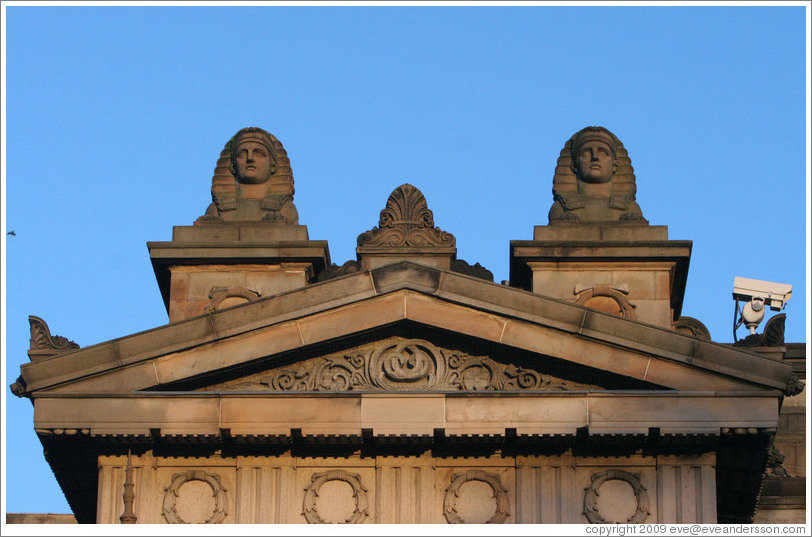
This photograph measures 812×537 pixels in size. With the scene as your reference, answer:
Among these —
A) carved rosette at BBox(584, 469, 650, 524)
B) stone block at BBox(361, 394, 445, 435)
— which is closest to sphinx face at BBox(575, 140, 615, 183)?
carved rosette at BBox(584, 469, 650, 524)

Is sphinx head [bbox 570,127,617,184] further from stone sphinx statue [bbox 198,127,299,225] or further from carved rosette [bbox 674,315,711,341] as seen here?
stone sphinx statue [bbox 198,127,299,225]

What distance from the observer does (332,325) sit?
40.0m

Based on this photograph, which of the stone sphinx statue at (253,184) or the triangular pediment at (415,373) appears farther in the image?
the stone sphinx statue at (253,184)

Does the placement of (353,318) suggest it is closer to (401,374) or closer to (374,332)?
(374,332)

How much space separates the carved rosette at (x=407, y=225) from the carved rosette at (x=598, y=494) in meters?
6.21

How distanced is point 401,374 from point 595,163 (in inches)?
336

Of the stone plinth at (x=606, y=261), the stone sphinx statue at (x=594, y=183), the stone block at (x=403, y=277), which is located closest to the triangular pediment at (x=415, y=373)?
the stone block at (x=403, y=277)

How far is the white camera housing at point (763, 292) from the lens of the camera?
46.6m

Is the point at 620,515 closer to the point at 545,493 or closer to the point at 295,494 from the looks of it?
the point at 545,493

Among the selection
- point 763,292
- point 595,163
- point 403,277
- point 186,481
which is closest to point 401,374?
point 403,277

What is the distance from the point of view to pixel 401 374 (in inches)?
1577

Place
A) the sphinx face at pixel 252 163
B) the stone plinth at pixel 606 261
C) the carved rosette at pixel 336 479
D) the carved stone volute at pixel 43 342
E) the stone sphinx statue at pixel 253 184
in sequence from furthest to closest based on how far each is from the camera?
the sphinx face at pixel 252 163, the stone sphinx statue at pixel 253 184, the stone plinth at pixel 606 261, the carved stone volute at pixel 43 342, the carved rosette at pixel 336 479

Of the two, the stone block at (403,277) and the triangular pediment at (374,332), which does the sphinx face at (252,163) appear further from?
the stone block at (403,277)

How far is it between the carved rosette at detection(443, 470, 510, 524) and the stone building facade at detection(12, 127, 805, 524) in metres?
0.03
